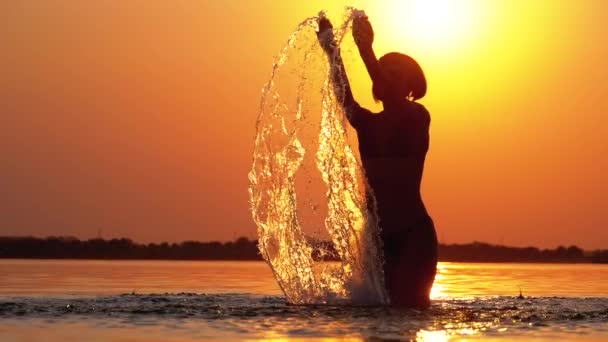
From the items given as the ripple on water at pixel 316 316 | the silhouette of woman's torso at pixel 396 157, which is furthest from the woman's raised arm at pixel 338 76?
the ripple on water at pixel 316 316

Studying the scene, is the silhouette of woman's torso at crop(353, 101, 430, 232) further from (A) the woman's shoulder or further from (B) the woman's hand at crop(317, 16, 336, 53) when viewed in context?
(B) the woman's hand at crop(317, 16, 336, 53)

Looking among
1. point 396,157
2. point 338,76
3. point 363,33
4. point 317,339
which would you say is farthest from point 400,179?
point 317,339

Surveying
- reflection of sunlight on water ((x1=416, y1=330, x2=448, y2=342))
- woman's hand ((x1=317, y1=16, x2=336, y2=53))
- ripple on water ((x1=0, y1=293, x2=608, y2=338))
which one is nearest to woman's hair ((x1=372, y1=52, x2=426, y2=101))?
woman's hand ((x1=317, y1=16, x2=336, y2=53))

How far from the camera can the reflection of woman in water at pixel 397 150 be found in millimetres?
14758

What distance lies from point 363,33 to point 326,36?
49 cm

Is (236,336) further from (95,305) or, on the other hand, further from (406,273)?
(95,305)

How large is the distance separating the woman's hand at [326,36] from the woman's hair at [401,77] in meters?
0.65

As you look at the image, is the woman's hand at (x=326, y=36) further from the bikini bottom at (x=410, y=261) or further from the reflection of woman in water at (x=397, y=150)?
the bikini bottom at (x=410, y=261)

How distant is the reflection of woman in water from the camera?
14758 millimetres

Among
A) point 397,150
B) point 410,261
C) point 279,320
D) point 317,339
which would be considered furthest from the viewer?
point 410,261

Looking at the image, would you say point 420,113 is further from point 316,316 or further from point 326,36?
point 316,316

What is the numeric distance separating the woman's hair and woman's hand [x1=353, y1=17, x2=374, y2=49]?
0.27 metres

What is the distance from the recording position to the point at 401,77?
584 inches

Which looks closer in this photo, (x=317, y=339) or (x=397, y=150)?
(x=317, y=339)
